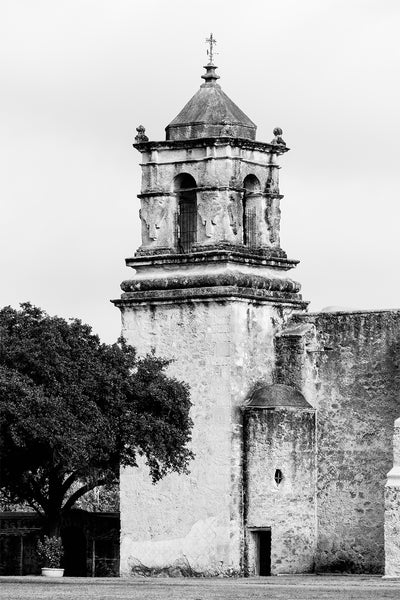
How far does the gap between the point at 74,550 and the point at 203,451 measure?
7536mm

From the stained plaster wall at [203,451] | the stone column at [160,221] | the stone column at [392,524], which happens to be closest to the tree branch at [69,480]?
the stained plaster wall at [203,451]

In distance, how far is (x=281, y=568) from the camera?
49.4 m

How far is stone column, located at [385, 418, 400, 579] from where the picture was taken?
46.9 metres

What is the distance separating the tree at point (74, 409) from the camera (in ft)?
144

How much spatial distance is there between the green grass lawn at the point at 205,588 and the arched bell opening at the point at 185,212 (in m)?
8.34

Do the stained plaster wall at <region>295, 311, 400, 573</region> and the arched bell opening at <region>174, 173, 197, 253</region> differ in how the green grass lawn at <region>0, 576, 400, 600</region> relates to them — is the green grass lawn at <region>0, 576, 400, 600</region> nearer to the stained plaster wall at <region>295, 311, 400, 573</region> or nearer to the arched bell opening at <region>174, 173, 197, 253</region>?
the stained plaster wall at <region>295, 311, 400, 573</region>

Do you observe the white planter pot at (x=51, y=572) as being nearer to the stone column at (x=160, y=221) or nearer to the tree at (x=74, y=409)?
the tree at (x=74, y=409)

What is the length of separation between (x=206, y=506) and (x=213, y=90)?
10.0 meters

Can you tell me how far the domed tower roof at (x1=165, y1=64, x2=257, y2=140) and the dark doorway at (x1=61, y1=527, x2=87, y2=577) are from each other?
35.7ft

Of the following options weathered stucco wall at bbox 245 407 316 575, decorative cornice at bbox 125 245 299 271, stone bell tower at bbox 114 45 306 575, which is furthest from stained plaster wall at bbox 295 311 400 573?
decorative cornice at bbox 125 245 299 271

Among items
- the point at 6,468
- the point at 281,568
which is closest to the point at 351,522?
the point at 281,568

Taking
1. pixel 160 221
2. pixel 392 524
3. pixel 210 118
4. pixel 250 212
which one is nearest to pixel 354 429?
pixel 392 524

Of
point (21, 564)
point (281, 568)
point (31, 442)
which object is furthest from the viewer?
point (21, 564)

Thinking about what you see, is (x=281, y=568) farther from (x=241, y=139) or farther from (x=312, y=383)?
(x=241, y=139)
